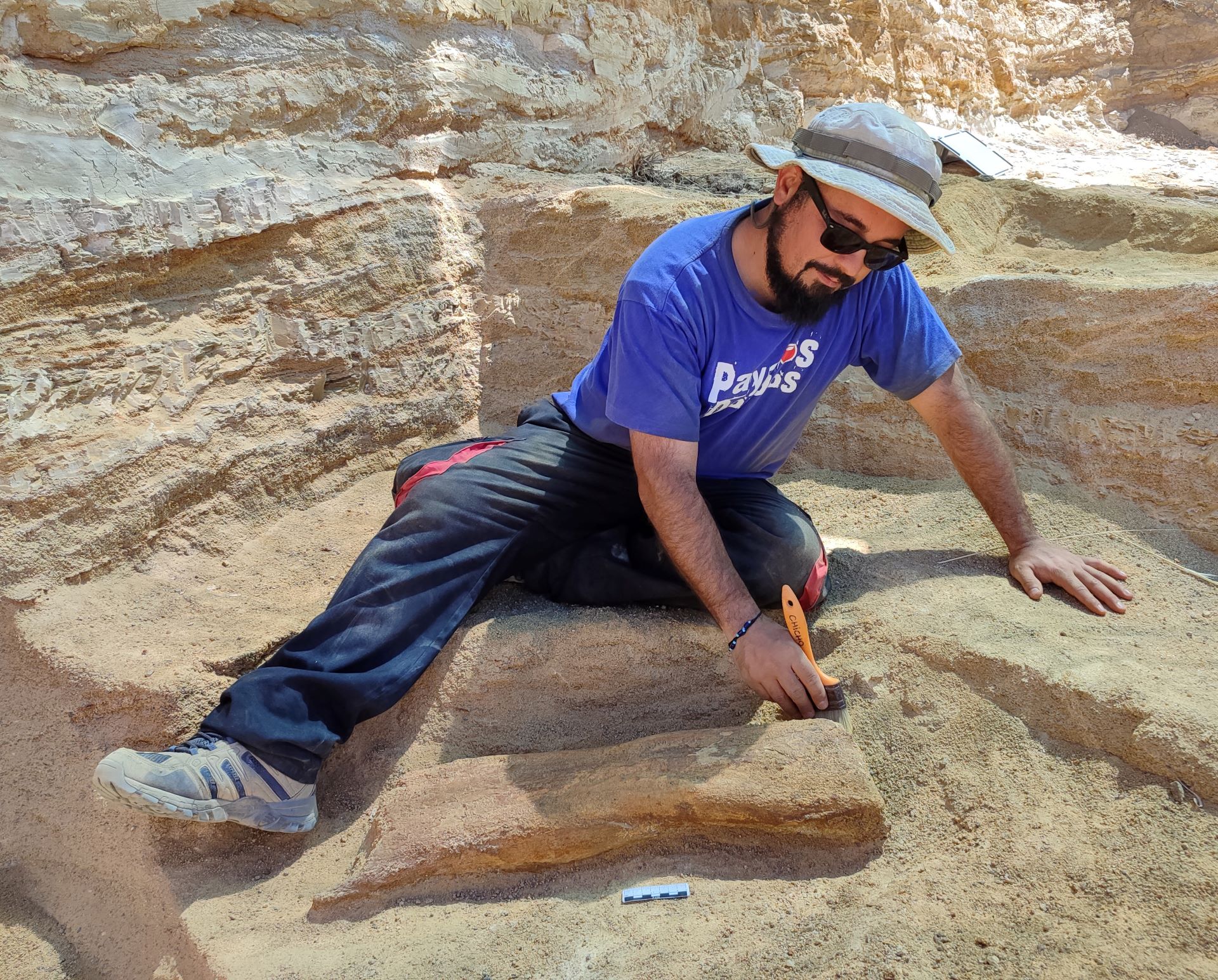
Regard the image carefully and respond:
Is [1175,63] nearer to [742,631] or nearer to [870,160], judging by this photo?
[870,160]

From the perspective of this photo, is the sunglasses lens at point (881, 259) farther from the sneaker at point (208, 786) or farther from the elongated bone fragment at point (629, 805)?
the sneaker at point (208, 786)

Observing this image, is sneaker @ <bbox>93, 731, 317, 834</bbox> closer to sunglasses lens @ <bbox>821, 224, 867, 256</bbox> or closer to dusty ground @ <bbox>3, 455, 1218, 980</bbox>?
dusty ground @ <bbox>3, 455, 1218, 980</bbox>

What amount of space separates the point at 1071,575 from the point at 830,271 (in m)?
0.91

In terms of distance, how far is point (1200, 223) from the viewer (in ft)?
10.2

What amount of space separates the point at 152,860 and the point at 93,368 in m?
1.28

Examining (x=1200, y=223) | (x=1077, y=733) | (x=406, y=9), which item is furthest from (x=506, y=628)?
(x=1200, y=223)

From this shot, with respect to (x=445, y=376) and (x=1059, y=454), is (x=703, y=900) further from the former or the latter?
(x=445, y=376)

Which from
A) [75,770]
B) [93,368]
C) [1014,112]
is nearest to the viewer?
[75,770]

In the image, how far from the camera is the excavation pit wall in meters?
1.63

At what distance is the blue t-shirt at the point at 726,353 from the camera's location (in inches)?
78.2

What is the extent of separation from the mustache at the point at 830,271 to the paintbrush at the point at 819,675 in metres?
0.66

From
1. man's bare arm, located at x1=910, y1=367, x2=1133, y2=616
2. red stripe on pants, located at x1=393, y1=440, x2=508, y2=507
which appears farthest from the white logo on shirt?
red stripe on pants, located at x1=393, y1=440, x2=508, y2=507

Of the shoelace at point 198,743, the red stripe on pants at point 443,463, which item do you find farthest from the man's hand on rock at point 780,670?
the shoelace at point 198,743

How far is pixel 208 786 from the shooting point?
1864 millimetres
